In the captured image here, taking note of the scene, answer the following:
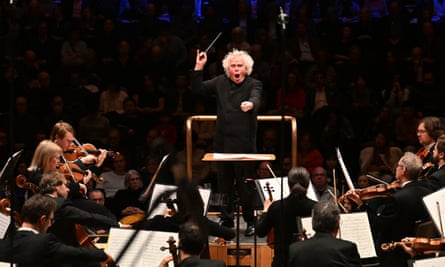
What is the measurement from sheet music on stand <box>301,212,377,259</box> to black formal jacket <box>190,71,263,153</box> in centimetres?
143

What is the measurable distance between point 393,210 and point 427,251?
20.1 inches

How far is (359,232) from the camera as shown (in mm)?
7266

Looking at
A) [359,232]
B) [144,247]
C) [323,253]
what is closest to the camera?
[323,253]

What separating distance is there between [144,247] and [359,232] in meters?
1.63

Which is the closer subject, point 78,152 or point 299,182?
point 299,182

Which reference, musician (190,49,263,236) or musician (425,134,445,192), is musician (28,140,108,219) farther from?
musician (425,134,445,192)

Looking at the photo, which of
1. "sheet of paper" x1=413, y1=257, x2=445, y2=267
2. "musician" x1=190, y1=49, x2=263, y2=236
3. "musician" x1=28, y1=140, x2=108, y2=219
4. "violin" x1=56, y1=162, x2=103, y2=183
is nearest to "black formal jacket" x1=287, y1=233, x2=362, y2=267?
"sheet of paper" x1=413, y1=257, x2=445, y2=267

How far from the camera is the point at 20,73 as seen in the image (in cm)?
1210

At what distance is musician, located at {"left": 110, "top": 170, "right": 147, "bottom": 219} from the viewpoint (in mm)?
9984

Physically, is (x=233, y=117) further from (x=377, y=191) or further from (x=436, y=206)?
(x=436, y=206)

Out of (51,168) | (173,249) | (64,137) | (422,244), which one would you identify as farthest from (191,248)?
(64,137)

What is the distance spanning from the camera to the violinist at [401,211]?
24.3ft

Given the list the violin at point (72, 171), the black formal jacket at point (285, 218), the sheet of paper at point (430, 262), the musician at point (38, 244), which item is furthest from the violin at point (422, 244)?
the violin at point (72, 171)

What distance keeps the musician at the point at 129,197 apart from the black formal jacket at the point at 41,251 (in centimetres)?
370
